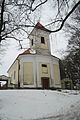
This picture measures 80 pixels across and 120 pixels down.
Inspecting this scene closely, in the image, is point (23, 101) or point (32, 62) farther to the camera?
point (32, 62)

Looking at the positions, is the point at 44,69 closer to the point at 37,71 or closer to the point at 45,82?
the point at 37,71

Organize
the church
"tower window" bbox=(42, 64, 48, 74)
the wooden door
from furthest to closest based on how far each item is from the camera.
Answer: "tower window" bbox=(42, 64, 48, 74), the wooden door, the church

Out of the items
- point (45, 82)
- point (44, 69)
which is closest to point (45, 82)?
point (45, 82)

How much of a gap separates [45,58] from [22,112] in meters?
23.4

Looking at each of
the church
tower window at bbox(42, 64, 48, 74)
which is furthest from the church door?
tower window at bbox(42, 64, 48, 74)

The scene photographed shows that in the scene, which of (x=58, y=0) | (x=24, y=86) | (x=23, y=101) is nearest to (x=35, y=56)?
(x=24, y=86)

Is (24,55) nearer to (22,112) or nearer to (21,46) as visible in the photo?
(21,46)

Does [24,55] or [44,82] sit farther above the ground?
[24,55]

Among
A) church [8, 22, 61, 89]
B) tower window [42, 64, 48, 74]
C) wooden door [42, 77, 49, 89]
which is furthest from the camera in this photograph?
tower window [42, 64, 48, 74]

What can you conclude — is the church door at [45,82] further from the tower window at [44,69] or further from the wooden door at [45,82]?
the tower window at [44,69]

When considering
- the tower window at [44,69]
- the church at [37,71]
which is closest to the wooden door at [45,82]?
the church at [37,71]

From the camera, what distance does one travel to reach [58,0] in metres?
8.32

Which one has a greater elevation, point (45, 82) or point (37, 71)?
point (37, 71)

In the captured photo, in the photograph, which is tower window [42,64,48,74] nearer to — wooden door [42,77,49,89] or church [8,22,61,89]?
church [8,22,61,89]
